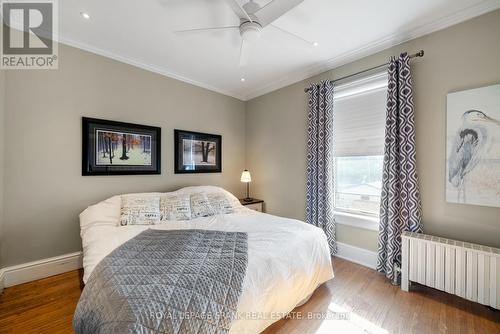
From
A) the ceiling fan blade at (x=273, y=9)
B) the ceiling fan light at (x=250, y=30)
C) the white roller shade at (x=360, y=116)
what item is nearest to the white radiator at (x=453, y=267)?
the white roller shade at (x=360, y=116)

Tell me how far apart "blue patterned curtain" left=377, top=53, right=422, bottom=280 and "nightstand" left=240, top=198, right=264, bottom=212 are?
6.50 ft

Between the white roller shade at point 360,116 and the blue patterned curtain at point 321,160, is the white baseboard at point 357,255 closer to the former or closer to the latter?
the blue patterned curtain at point 321,160

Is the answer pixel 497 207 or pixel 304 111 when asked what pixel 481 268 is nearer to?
pixel 497 207

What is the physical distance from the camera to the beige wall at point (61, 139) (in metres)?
2.14

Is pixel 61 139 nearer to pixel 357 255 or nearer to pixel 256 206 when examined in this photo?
pixel 256 206

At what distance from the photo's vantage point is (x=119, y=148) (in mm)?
2721

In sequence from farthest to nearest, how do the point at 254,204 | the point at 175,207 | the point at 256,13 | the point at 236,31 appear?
the point at 254,204, the point at 175,207, the point at 236,31, the point at 256,13

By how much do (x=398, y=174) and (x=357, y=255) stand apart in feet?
3.91

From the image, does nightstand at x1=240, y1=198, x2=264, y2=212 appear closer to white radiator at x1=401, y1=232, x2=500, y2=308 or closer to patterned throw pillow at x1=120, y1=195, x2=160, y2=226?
patterned throw pillow at x1=120, y1=195, x2=160, y2=226

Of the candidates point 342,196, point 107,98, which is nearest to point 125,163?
point 107,98

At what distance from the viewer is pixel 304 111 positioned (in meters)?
3.26

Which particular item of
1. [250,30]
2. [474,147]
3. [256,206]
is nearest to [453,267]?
[474,147]

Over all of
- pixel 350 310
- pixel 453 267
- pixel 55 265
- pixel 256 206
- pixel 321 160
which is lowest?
pixel 350 310

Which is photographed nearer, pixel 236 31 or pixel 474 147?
pixel 474 147
